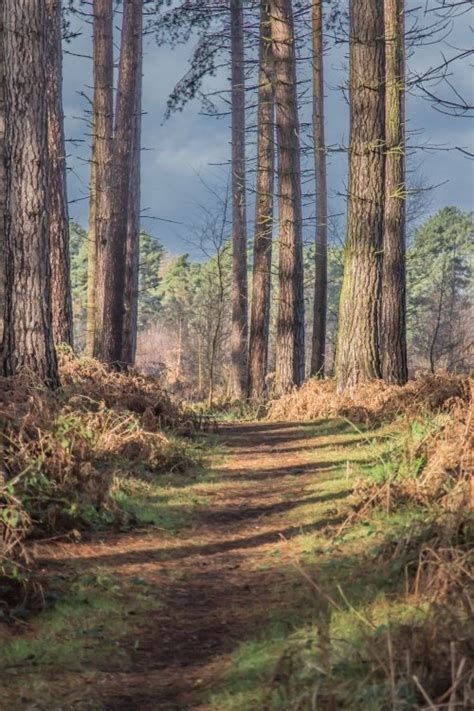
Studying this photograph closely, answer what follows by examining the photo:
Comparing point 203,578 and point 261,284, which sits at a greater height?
point 261,284

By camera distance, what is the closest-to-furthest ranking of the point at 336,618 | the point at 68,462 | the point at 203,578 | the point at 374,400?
the point at 336,618, the point at 203,578, the point at 68,462, the point at 374,400

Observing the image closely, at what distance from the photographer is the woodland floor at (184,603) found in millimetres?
3611

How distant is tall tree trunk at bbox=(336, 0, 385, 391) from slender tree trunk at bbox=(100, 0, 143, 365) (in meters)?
4.91

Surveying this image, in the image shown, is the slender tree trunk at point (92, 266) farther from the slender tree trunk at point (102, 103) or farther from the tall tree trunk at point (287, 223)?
the tall tree trunk at point (287, 223)

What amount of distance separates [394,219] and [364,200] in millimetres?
1823

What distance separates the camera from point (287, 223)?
658 inches

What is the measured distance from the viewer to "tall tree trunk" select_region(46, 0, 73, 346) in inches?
548

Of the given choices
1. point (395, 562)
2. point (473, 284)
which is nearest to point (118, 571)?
point (395, 562)

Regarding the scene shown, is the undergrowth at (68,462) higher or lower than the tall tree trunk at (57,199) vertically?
lower

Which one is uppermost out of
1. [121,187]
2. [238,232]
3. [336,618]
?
[238,232]

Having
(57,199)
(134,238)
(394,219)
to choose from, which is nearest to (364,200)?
(394,219)

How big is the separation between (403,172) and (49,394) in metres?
8.62

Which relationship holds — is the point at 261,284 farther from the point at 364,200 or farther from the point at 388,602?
the point at 388,602

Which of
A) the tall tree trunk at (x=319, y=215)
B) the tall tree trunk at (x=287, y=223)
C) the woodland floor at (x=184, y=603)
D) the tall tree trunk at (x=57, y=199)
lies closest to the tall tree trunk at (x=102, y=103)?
the tall tree trunk at (x=57, y=199)
